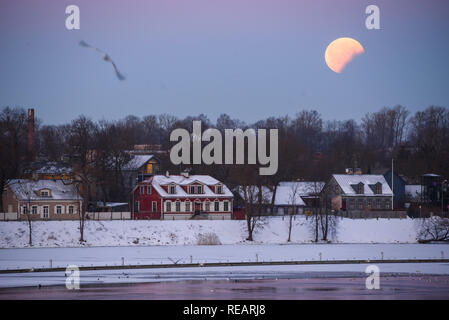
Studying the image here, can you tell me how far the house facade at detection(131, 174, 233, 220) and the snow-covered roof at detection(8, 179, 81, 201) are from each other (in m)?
7.18

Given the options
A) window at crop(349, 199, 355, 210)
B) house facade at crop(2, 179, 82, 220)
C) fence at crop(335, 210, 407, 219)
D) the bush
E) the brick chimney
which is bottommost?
the bush

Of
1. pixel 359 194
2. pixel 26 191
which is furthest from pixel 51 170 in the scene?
pixel 359 194

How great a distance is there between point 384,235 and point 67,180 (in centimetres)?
3562

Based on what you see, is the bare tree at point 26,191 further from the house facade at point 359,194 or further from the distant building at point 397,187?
the distant building at point 397,187

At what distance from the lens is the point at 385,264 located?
48.6 metres

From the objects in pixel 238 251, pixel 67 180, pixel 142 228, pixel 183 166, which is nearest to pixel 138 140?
pixel 183 166

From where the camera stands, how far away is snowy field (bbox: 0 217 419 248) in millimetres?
63500

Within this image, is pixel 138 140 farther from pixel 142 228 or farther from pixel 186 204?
pixel 142 228

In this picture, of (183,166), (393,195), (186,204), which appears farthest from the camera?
(183,166)

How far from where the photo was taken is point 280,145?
91375 mm

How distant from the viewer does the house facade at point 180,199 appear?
251 ft

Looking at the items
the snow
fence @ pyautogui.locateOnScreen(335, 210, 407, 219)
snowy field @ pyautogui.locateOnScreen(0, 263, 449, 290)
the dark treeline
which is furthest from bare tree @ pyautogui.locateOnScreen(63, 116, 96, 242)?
the snow

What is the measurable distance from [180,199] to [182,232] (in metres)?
9.89

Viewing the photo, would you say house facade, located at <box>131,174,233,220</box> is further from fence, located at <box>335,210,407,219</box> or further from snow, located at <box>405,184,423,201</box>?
snow, located at <box>405,184,423,201</box>
